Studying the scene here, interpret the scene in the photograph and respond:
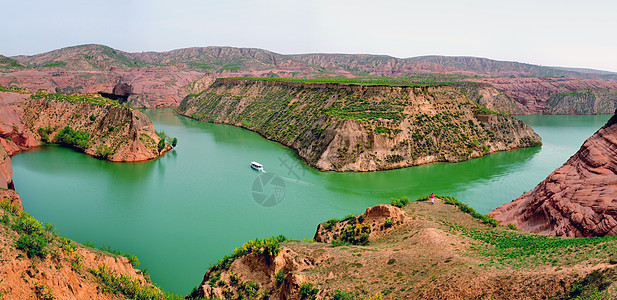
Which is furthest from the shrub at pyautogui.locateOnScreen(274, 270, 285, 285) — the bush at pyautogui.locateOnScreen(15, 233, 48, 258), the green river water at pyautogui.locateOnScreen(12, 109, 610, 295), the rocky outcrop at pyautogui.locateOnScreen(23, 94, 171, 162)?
the rocky outcrop at pyautogui.locateOnScreen(23, 94, 171, 162)

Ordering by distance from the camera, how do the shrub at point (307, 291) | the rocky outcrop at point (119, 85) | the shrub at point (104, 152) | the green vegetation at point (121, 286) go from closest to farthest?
the green vegetation at point (121, 286) < the shrub at point (307, 291) < the shrub at point (104, 152) < the rocky outcrop at point (119, 85)

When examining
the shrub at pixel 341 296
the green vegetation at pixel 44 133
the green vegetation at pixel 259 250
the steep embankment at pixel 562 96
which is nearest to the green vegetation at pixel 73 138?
the green vegetation at pixel 44 133

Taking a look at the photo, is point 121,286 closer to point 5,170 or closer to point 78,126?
point 5,170

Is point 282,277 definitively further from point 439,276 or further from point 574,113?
point 574,113

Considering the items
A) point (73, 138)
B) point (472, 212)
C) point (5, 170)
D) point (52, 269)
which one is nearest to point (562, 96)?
point (472, 212)

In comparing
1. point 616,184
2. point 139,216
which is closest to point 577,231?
point 616,184

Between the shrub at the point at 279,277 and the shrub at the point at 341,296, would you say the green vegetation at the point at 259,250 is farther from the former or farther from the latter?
the shrub at the point at 341,296
